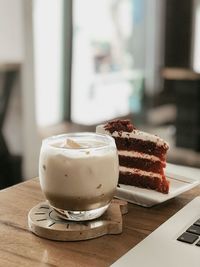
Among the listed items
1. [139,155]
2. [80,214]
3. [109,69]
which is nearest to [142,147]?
[139,155]

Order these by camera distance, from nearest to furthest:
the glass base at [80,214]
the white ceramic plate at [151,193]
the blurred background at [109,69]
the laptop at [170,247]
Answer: the laptop at [170,247]
the glass base at [80,214]
the white ceramic plate at [151,193]
the blurred background at [109,69]

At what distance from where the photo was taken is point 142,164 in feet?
3.15

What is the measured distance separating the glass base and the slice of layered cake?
6.7 inches

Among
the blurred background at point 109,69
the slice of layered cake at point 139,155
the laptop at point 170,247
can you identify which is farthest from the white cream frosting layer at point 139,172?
the blurred background at point 109,69

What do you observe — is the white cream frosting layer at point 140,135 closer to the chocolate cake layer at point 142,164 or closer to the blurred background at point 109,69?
the chocolate cake layer at point 142,164

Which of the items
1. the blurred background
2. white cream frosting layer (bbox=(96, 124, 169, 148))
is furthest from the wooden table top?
the blurred background

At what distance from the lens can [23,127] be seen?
3.40 meters

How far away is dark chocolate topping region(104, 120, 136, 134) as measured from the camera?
96 cm

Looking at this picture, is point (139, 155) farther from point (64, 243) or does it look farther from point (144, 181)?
point (64, 243)

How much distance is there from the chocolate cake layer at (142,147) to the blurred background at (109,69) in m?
2.43

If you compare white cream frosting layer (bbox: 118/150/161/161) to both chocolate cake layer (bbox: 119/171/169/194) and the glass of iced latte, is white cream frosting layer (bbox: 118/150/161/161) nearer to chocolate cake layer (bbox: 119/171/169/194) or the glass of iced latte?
chocolate cake layer (bbox: 119/171/169/194)

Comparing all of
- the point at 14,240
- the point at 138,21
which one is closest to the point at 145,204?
the point at 14,240

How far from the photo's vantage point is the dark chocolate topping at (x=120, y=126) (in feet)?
3.14

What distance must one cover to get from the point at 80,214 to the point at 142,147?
0.75 feet
